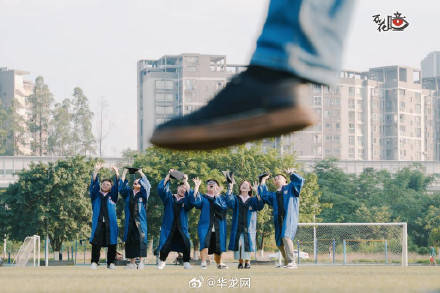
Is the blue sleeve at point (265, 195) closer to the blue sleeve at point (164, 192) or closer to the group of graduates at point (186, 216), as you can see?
the group of graduates at point (186, 216)

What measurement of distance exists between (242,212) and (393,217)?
4937 centimetres

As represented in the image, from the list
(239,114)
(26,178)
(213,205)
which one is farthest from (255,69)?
(26,178)

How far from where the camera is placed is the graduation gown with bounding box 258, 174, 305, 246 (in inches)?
577

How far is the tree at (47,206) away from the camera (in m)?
35.1

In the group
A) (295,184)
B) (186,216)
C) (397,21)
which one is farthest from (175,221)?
(397,21)

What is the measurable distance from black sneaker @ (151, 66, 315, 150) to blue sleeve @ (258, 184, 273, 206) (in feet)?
41.4

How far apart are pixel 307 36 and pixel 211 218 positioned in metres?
13.5

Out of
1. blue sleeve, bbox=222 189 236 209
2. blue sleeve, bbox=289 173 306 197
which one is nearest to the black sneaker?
blue sleeve, bbox=289 173 306 197

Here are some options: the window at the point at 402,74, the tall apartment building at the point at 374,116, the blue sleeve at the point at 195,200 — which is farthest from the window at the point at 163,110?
the blue sleeve at the point at 195,200

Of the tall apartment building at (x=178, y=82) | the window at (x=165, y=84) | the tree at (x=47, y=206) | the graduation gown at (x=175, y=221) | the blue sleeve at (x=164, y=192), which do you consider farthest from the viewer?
the window at (x=165, y=84)

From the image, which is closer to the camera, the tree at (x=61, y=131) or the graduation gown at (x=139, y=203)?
the graduation gown at (x=139, y=203)

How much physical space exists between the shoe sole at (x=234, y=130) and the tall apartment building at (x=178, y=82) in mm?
137596

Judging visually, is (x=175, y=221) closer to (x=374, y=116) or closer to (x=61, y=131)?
(x=61, y=131)

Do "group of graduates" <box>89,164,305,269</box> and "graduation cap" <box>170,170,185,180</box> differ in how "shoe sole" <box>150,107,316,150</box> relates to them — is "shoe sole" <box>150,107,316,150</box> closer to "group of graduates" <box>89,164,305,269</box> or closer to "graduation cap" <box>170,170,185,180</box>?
"group of graduates" <box>89,164,305,269</box>
